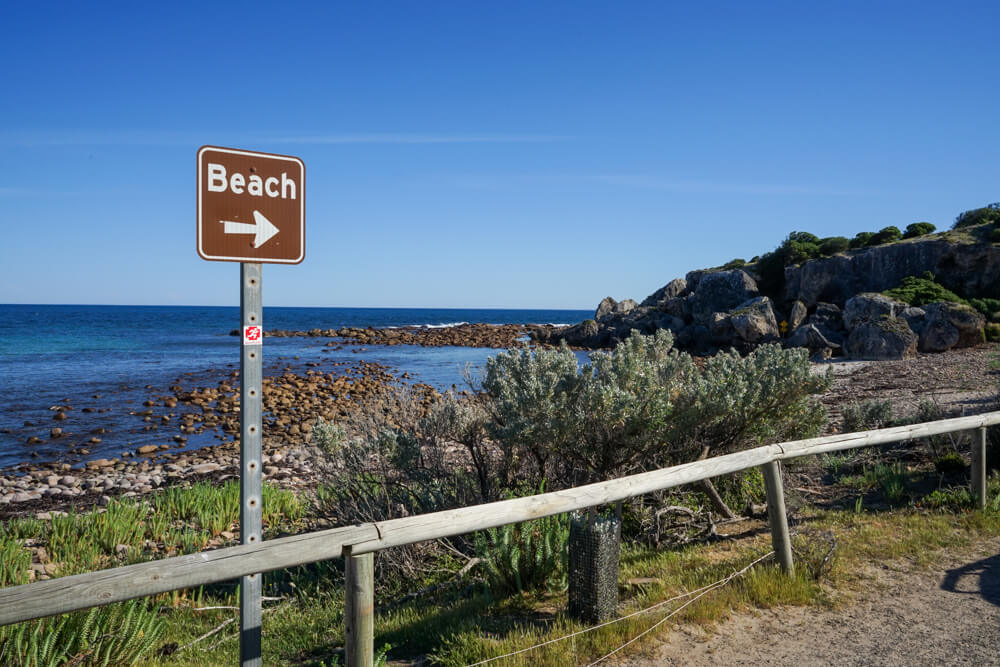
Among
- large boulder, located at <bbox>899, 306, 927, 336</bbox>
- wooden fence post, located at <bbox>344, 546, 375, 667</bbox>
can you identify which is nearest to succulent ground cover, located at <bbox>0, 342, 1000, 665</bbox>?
wooden fence post, located at <bbox>344, 546, 375, 667</bbox>

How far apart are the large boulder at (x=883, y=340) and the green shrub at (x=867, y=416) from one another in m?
15.8

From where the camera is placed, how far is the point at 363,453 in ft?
23.4

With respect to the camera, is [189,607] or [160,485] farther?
[160,485]

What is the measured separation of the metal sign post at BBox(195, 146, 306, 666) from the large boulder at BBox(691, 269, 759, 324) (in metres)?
35.7

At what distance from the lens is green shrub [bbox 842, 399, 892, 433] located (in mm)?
9703

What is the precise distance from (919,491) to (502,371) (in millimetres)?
4591

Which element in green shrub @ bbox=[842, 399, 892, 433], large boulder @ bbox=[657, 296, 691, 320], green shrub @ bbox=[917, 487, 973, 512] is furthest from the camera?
large boulder @ bbox=[657, 296, 691, 320]

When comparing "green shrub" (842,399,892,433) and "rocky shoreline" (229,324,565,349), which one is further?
"rocky shoreline" (229,324,565,349)

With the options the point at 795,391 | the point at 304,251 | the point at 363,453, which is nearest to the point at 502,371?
the point at 363,453

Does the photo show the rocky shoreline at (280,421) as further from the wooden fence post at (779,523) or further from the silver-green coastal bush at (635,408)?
the wooden fence post at (779,523)

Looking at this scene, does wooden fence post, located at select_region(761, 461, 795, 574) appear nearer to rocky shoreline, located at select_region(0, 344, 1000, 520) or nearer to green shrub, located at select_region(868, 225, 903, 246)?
rocky shoreline, located at select_region(0, 344, 1000, 520)

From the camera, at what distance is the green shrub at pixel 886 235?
38938 mm

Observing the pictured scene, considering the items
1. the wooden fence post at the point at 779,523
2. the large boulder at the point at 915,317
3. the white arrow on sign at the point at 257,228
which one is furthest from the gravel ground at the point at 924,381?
the white arrow on sign at the point at 257,228

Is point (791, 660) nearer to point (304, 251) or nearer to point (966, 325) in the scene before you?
point (304, 251)
